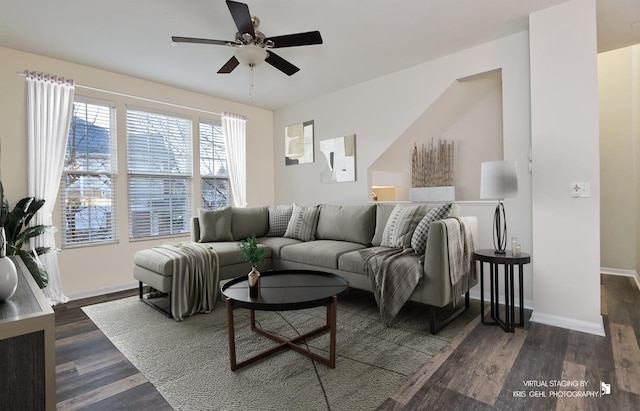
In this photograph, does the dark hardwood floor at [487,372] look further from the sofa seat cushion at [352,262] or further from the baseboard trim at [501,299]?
the sofa seat cushion at [352,262]

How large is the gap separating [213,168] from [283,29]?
2.60m

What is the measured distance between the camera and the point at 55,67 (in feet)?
11.5

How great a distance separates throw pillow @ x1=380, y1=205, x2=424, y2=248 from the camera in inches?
118

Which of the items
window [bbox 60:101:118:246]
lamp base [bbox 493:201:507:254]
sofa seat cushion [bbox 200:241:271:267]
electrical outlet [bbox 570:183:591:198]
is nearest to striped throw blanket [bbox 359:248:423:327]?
lamp base [bbox 493:201:507:254]

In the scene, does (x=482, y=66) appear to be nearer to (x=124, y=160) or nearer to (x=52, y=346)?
(x=52, y=346)

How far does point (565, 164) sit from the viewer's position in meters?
2.61

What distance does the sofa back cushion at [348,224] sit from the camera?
360cm

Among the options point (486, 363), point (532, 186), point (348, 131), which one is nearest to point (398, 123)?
point (348, 131)

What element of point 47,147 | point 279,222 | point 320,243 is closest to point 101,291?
point 47,147

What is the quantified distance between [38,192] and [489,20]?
4.75 meters

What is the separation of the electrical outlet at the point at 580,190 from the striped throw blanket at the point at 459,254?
84cm

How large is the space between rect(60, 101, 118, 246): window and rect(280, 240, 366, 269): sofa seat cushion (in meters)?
2.25

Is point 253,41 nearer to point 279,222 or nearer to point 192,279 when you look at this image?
point 192,279

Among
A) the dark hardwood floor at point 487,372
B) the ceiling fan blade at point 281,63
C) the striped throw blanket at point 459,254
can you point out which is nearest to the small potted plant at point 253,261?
the dark hardwood floor at point 487,372
